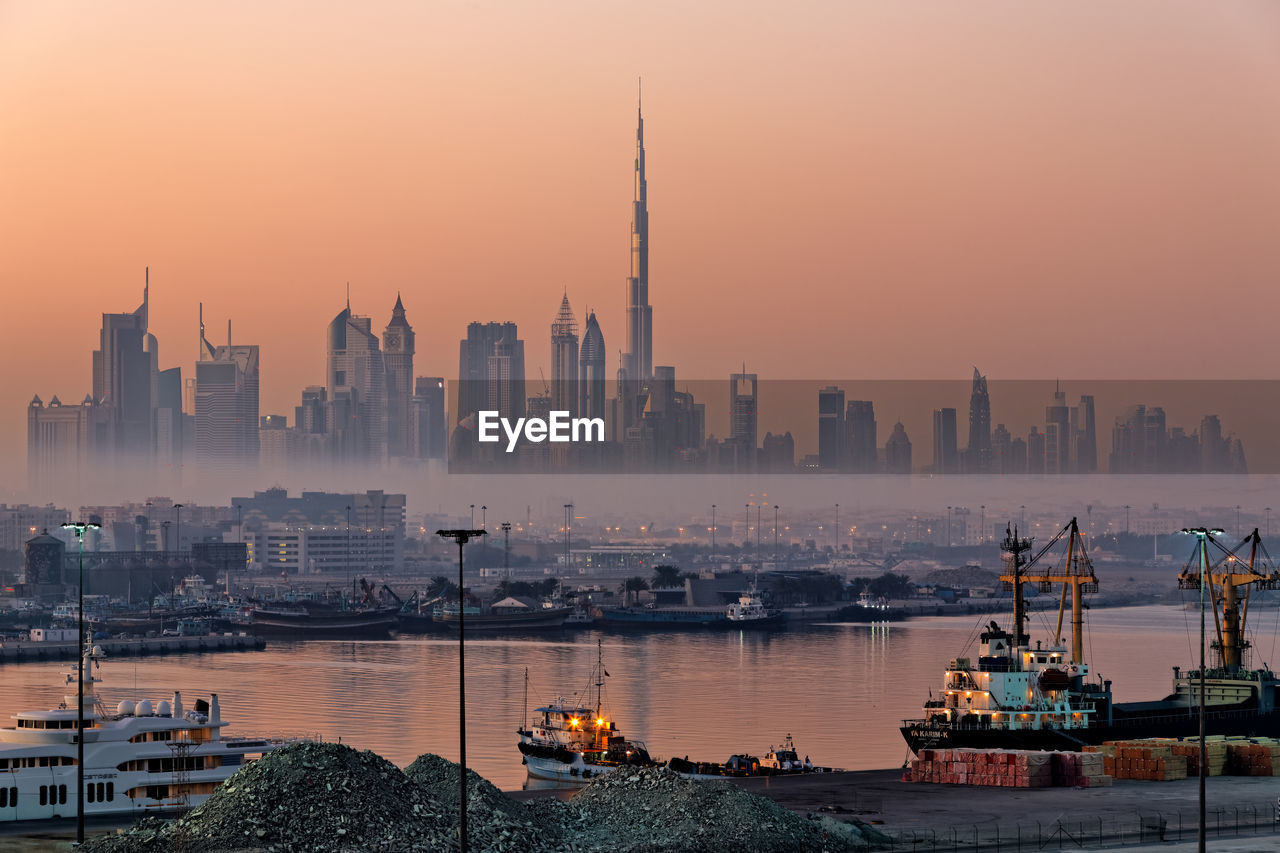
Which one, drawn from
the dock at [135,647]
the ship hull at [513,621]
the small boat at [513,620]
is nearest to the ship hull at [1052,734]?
the dock at [135,647]

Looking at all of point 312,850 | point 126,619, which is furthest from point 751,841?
point 126,619

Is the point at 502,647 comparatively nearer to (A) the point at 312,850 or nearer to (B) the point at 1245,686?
(B) the point at 1245,686

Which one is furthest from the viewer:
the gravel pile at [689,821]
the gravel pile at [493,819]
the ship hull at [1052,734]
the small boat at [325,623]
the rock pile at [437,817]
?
the small boat at [325,623]

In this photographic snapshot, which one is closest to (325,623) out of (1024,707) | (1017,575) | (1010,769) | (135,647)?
(135,647)

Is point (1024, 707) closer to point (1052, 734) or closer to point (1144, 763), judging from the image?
point (1052, 734)

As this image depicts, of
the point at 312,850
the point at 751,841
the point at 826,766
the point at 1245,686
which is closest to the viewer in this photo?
the point at 312,850

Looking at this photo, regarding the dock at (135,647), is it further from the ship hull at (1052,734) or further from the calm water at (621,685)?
the ship hull at (1052,734)
